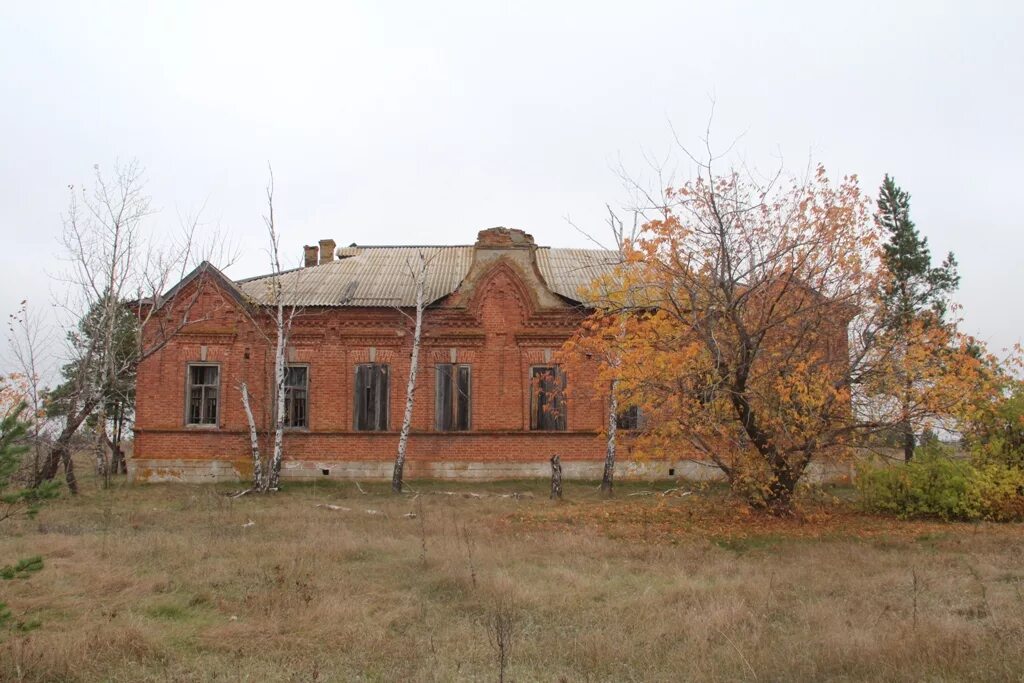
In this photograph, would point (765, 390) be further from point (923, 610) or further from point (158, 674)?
point (158, 674)

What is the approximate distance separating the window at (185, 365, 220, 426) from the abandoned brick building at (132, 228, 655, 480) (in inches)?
1.3

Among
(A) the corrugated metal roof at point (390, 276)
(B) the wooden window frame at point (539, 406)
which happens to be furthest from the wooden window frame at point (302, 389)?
(B) the wooden window frame at point (539, 406)

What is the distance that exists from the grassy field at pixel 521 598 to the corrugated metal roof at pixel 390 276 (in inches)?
386

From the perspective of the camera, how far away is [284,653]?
260 inches

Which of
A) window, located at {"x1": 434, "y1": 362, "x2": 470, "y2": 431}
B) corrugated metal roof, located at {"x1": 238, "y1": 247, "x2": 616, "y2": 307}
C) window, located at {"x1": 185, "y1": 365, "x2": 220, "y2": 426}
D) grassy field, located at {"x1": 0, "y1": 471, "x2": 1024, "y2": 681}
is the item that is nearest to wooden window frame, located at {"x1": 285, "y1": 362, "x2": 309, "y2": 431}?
corrugated metal roof, located at {"x1": 238, "y1": 247, "x2": 616, "y2": 307}

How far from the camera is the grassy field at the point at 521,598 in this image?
20.3ft

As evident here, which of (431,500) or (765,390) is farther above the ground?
(765,390)

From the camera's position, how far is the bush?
13.5m

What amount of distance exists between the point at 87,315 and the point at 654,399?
48.8 feet

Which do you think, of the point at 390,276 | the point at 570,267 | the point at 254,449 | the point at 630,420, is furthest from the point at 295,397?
the point at 570,267

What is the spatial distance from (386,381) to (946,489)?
1468cm

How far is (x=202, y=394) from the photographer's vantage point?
74.4ft

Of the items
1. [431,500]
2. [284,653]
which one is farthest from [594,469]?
[284,653]

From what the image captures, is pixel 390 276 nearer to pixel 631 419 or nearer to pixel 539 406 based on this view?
pixel 539 406
